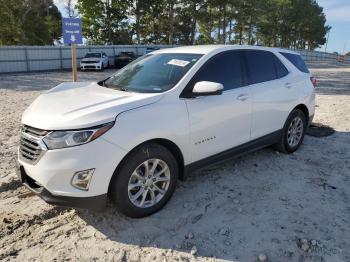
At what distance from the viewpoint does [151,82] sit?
4168 millimetres

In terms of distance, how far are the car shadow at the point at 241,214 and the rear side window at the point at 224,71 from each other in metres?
1.30

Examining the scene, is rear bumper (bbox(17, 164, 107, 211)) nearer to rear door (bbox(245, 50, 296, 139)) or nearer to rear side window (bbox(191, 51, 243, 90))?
rear side window (bbox(191, 51, 243, 90))

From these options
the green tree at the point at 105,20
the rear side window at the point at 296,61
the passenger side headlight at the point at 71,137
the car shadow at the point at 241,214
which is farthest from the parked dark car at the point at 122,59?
the passenger side headlight at the point at 71,137

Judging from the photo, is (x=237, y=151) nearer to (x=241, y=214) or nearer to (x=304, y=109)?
(x=241, y=214)

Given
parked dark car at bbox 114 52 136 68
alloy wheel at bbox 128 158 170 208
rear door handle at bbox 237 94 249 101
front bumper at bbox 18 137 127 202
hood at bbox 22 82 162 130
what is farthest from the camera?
parked dark car at bbox 114 52 136 68

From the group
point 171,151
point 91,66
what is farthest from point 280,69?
point 91,66

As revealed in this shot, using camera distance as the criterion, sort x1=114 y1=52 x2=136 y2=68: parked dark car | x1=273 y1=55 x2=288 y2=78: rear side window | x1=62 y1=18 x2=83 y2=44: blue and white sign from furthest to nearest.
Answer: x1=114 y1=52 x2=136 y2=68: parked dark car < x1=62 y1=18 x2=83 y2=44: blue and white sign < x1=273 y1=55 x2=288 y2=78: rear side window

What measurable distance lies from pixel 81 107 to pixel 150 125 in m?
0.71

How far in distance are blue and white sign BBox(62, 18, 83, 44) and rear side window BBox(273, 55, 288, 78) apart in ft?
17.9

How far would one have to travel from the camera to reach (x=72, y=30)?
8875 mm

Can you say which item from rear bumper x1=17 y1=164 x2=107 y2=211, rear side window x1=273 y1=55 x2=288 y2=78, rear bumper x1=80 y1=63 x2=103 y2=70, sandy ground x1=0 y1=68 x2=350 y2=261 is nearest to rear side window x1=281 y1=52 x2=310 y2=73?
rear side window x1=273 y1=55 x2=288 y2=78

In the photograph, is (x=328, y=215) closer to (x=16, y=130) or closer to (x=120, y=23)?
(x=16, y=130)

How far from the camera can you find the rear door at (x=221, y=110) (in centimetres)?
398

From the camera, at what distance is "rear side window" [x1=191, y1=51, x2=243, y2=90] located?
165 inches
